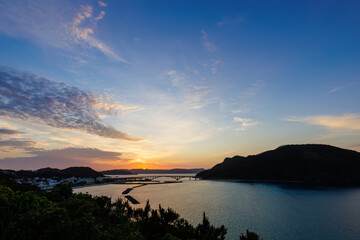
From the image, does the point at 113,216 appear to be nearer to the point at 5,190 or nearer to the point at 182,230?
the point at 182,230

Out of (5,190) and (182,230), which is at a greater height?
(5,190)

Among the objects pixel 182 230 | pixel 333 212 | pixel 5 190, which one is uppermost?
pixel 5 190

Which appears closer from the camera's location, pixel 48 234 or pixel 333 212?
pixel 48 234

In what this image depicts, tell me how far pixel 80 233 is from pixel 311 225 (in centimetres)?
8220

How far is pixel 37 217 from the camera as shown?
75.3ft

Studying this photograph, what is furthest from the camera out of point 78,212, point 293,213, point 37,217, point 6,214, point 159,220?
point 293,213

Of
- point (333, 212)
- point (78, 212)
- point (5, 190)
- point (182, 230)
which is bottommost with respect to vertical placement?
point (333, 212)

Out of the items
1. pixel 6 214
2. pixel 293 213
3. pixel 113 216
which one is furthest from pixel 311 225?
pixel 6 214

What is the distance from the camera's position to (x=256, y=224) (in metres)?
68.9

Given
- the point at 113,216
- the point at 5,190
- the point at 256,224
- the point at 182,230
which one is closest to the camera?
the point at 5,190

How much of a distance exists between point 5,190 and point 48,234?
1391 cm

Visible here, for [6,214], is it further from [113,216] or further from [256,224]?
[256,224]

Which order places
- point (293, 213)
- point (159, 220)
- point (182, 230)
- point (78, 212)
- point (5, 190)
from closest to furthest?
point (5, 190) < point (78, 212) < point (182, 230) < point (159, 220) < point (293, 213)

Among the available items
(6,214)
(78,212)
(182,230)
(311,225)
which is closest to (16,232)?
(6,214)
